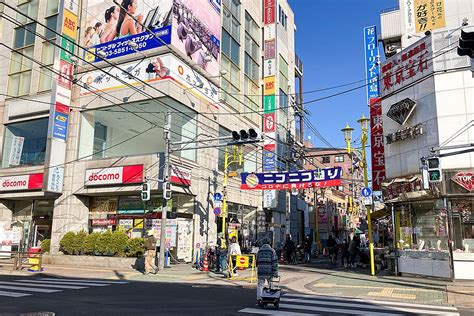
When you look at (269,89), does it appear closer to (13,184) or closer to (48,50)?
(48,50)

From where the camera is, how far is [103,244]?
71.4ft

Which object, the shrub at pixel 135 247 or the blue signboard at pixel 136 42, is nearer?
the shrub at pixel 135 247

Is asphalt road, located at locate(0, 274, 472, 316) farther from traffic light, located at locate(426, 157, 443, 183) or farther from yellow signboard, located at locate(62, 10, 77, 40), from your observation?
yellow signboard, located at locate(62, 10, 77, 40)

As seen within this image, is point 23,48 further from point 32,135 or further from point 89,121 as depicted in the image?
point 89,121

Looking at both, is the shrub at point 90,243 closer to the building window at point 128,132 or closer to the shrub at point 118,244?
the shrub at point 118,244

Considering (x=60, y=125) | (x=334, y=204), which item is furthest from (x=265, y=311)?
(x=334, y=204)

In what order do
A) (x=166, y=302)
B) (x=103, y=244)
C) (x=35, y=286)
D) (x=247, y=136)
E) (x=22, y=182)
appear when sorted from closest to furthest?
(x=166, y=302), (x=35, y=286), (x=247, y=136), (x=103, y=244), (x=22, y=182)

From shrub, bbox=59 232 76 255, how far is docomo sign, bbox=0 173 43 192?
400 centimetres

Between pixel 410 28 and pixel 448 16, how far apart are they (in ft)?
6.15

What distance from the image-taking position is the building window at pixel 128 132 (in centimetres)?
2453

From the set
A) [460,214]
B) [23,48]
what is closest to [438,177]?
[460,214]

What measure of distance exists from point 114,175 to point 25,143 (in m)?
8.85

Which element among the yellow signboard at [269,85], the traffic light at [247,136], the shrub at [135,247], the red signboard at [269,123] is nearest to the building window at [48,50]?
the shrub at [135,247]

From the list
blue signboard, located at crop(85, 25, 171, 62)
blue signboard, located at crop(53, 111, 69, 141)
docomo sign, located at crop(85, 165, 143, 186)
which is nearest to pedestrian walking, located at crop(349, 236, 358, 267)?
docomo sign, located at crop(85, 165, 143, 186)
